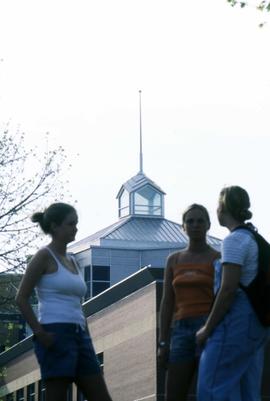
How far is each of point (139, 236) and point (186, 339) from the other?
77409mm

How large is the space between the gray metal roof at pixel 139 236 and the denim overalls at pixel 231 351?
73894 mm

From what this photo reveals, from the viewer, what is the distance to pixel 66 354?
914cm

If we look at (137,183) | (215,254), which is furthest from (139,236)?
(215,254)

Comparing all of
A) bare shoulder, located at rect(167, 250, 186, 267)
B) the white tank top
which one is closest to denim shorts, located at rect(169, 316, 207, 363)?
bare shoulder, located at rect(167, 250, 186, 267)

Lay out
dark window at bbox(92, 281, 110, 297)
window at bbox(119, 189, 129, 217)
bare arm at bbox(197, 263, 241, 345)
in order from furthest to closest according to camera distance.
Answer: window at bbox(119, 189, 129, 217)
dark window at bbox(92, 281, 110, 297)
bare arm at bbox(197, 263, 241, 345)

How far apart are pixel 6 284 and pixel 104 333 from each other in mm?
18526

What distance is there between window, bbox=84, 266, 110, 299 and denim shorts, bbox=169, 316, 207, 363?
71949mm

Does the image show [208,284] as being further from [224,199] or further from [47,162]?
[47,162]

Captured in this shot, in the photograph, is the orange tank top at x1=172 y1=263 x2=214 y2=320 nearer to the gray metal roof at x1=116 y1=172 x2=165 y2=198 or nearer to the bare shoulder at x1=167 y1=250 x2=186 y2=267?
the bare shoulder at x1=167 y1=250 x2=186 y2=267

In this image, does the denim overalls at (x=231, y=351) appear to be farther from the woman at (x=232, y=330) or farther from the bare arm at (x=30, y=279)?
the bare arm at (x=30, y=279)

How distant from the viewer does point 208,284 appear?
942 centimetres

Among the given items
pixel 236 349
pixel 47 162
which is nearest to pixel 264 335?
pixel 236 349

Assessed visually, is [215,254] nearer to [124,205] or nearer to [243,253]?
[243,253]

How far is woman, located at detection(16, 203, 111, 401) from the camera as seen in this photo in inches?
360
